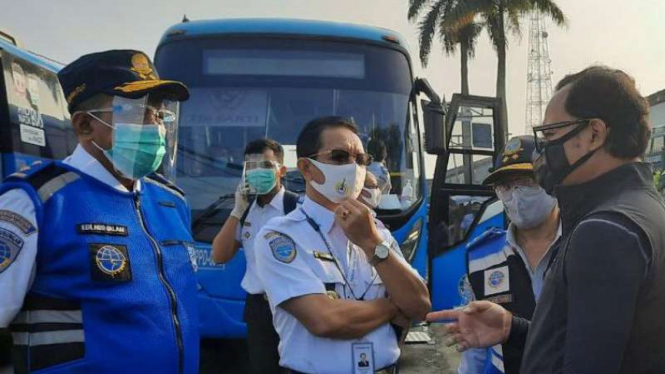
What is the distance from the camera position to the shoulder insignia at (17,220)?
1.72 m

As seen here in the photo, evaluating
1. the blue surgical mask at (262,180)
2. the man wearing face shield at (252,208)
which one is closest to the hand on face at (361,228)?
the man wearing face shield at (252,208)

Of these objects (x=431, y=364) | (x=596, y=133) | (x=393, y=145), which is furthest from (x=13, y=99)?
(x=596, y=133)

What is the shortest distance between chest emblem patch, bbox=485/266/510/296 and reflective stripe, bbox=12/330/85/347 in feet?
5.50

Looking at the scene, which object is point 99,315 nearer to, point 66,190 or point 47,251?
point 47,251

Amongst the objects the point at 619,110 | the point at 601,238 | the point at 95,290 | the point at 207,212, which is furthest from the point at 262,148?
the point at 601,238

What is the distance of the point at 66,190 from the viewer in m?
1.88

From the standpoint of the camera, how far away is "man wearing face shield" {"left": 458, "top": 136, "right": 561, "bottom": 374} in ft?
8.18

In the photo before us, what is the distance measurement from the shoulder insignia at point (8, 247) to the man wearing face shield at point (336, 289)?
84 cm

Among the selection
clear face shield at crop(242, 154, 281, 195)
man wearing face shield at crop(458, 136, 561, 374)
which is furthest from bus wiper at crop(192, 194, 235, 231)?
man wearing face shield at crop(458, 136, 561, 374)

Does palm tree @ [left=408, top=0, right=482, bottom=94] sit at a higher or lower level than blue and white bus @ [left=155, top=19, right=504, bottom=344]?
higher

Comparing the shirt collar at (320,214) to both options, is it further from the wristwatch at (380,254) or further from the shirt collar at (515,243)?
the shirt collar at (515,243)

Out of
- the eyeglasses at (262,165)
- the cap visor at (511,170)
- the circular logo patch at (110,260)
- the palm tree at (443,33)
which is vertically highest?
the palm tree at (443,33)

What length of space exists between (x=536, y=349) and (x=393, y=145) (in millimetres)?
4073

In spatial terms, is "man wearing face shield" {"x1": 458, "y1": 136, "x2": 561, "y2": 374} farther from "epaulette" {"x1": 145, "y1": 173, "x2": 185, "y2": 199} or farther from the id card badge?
"epaulette" {"x1": 145, "y1": 173, "x2": 185, "y2": 199}
